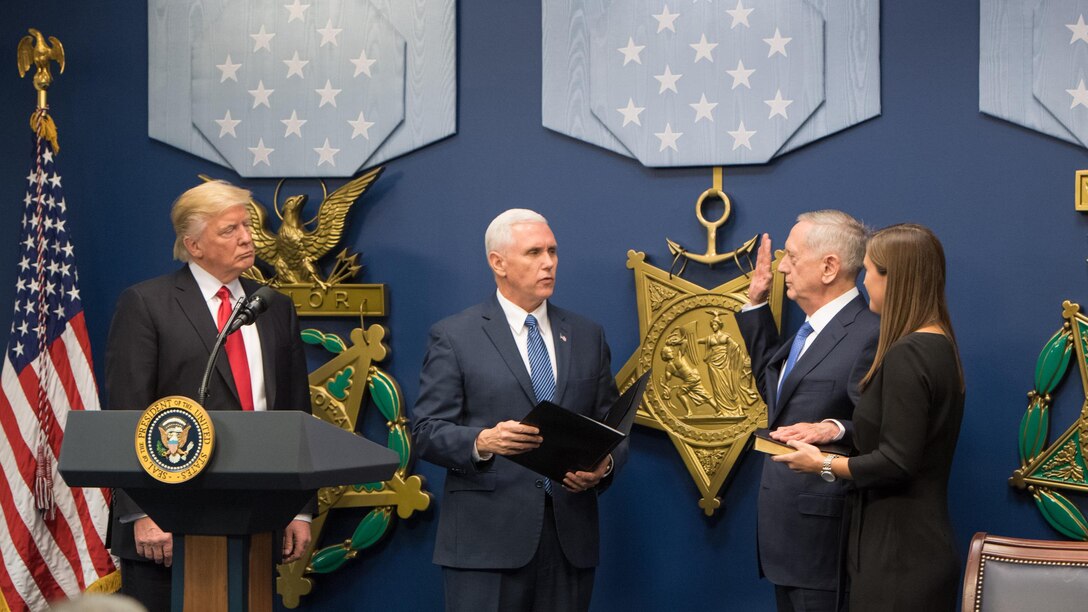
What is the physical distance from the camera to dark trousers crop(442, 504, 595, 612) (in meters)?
3.39

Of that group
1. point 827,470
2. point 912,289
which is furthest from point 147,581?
point 912,289

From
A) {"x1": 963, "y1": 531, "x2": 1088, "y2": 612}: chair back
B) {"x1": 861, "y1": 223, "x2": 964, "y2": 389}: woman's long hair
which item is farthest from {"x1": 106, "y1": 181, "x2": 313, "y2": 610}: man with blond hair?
{"x1": 963, "y1": 531, "x2": 1088, "y2": 612}: chair back

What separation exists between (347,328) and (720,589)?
64.4 inches

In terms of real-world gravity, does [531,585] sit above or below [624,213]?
below

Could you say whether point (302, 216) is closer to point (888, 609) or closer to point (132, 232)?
point (132, 232)

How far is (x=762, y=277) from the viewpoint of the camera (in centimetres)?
379

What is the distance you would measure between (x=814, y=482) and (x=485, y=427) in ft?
3.07

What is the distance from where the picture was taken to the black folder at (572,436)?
3.01 m

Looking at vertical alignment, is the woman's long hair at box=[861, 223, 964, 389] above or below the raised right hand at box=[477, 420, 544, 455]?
above

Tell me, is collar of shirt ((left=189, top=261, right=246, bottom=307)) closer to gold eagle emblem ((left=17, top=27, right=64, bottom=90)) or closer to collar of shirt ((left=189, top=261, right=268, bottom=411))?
collar of shirt ((left=189, top=261, right=268, bottom=411))

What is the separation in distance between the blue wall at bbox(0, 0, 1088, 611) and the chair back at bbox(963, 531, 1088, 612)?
1.12 metres

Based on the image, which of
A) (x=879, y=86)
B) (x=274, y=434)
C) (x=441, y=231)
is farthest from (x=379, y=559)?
(x=879, y=86)

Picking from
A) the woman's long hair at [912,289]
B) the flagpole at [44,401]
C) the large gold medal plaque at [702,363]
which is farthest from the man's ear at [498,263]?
the flagpole at [44,401]

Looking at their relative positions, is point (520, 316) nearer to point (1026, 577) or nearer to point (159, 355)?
point (159, 355)
